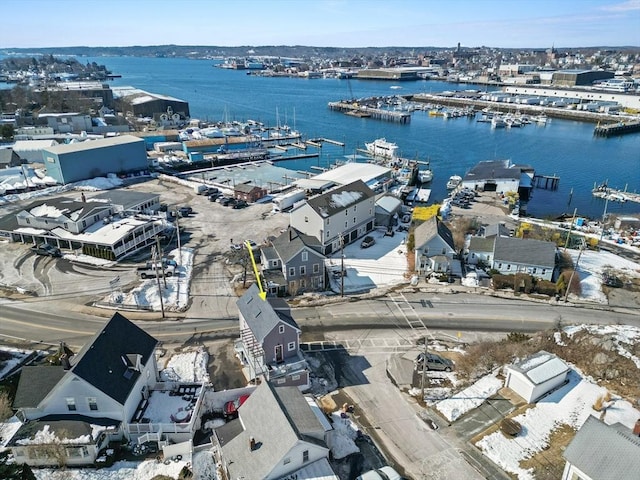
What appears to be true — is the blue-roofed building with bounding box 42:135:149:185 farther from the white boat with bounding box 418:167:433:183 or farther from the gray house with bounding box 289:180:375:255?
the white boat with bounding box 418:167:433:183

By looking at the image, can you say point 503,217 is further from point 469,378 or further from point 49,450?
point 49,450

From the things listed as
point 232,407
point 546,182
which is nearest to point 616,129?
point 546,182

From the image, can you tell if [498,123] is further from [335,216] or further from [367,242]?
[335,216]

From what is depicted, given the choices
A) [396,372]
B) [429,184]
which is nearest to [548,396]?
[396,372]

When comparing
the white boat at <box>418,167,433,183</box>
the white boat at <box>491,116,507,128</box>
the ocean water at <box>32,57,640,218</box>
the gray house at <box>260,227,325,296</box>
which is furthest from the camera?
the white boat at <box>491,116,507,128</box>

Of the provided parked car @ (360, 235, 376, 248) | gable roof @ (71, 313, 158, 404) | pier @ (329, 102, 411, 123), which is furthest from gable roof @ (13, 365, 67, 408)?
pier @ (329, 102, 411, 123)

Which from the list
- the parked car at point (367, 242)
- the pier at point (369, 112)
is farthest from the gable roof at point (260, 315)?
the pier at point (369, 112)

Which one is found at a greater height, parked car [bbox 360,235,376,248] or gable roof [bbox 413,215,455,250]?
gable roof [bbox 413,215,455,250]
